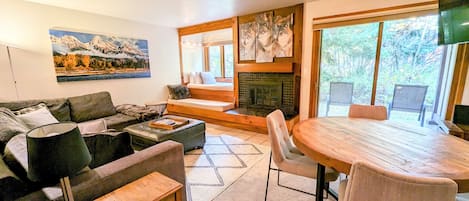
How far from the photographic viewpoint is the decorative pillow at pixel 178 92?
5254 mm

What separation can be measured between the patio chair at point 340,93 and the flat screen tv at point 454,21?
1296mm

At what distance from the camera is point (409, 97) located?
9.68ft

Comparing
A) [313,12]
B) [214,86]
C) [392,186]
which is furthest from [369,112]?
[214,86]

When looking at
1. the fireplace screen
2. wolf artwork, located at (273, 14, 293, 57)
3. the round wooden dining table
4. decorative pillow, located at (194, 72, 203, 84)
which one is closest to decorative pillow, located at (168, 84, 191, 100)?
decorative pillow, located at (194, 72, 203, 84)

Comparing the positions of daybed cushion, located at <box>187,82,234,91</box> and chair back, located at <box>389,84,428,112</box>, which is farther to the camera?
daybed cushion, located at <box>187,82,234,91</box>

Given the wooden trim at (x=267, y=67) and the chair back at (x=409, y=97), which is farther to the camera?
the wooden trim at (x=267, y=67)

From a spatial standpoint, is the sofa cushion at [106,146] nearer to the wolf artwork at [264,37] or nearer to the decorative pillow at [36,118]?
the decorative pillow at [36,118]

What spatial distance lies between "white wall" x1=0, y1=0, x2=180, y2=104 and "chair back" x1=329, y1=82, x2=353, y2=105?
3.94 meters

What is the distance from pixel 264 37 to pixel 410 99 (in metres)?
2.52

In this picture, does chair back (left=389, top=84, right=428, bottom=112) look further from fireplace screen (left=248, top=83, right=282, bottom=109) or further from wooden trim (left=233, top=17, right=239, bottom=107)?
wooden trim (left=233, top=17, right=239, bottom=107)

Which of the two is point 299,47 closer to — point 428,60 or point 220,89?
point 428,60

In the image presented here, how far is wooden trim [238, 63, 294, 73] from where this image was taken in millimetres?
3779

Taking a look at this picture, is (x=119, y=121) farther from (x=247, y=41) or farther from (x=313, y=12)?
(x=313, y=12)

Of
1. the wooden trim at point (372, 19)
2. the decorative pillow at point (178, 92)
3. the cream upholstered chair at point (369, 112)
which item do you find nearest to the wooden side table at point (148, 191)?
the cream upholstered chair at point (369, 112)
